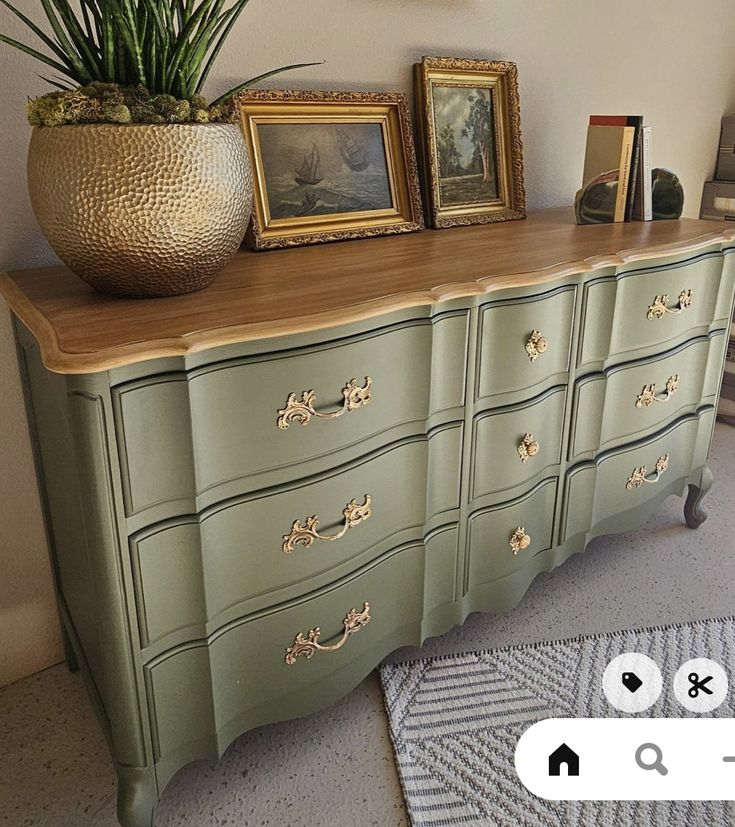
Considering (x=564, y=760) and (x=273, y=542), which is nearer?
(x=273, y=542)

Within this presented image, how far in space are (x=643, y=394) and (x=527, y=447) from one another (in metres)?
0.38

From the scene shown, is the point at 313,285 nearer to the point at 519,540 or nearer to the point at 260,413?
the point at 260,413

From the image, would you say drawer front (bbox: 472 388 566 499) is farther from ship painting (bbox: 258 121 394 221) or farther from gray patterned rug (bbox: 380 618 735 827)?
ship painting (bbox: 258 121 394 221)

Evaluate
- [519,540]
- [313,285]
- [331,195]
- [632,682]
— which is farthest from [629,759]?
[331,195]

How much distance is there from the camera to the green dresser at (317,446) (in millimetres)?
931

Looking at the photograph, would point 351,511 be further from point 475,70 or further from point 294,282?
point 475,70

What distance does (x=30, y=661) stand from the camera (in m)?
1.48

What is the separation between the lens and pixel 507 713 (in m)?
1.38

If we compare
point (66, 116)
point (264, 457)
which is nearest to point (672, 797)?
point (264, 457)

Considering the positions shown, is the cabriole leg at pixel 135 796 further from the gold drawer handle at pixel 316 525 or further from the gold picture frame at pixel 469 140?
the gold picture frame at pixel 469 140

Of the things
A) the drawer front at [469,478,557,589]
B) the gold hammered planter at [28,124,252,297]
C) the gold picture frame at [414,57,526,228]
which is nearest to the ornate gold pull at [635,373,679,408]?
the drawer front at [469,478,557,589]

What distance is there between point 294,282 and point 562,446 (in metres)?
0.67

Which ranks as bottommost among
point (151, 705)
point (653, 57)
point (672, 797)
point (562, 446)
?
point (672, 797)

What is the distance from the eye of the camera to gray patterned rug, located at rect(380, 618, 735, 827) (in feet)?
3.94
